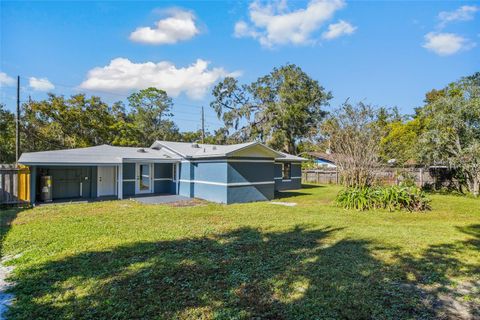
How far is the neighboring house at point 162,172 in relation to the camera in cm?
1300

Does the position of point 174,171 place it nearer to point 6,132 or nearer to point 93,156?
point 93,156

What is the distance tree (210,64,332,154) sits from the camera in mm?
28828

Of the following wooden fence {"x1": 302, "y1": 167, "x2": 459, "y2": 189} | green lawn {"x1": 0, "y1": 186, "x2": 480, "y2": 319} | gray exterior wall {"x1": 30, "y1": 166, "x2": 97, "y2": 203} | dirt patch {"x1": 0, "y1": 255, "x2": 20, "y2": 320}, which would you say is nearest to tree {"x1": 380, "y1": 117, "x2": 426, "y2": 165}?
wooden fence {"x1": 302, "y1": 167, "x2": 459, "y2": 189}

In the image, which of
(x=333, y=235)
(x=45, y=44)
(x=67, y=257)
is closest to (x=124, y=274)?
(x=67, y=257)

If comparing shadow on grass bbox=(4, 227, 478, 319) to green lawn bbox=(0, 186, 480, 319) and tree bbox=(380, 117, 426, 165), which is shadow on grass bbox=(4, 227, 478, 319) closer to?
green lawn bbox=(0, 186, 480, 319)

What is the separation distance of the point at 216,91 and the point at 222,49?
1656 centimetres

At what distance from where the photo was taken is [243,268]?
4891 millimetres

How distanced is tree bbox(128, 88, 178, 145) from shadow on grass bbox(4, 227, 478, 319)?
3026 centimetres

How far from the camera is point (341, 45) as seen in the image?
13492mm

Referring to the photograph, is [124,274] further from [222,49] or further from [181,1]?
[222,49]

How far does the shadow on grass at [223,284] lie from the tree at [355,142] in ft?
24.6

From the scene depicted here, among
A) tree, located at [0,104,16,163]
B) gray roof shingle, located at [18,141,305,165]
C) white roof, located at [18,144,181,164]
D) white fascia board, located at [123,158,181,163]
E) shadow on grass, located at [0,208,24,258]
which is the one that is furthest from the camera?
tree, located at [0,104,16,163]

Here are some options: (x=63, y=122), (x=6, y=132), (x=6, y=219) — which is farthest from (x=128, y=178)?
(x=6, y=132)

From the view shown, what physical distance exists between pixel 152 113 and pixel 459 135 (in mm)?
32043
